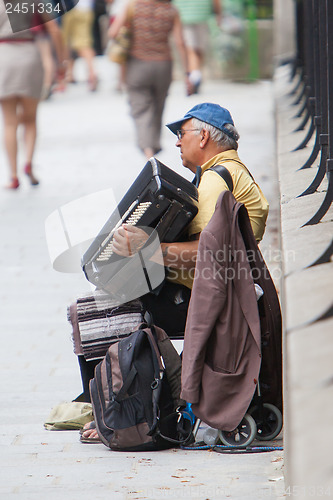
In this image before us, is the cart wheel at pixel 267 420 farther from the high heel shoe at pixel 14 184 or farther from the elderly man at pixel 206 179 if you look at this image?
the high heel shoe at pixel 14 184

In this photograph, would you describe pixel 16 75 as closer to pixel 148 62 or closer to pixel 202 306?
pixel 148 62

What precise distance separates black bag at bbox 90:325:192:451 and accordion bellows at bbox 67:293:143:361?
8.0 inches

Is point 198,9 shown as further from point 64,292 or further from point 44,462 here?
point 44,462

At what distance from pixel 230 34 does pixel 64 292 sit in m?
11.0

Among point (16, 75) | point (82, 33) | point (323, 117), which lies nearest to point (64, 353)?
point (323, 117)

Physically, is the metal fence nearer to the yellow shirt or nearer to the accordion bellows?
the yellow shirt

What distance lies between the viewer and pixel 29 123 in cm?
923

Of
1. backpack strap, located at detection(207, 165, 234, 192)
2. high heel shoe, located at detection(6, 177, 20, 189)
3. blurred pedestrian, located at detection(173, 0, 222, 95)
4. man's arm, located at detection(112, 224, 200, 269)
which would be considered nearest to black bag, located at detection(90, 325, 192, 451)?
man's arm, located at detection(112, 224, 200, 269)

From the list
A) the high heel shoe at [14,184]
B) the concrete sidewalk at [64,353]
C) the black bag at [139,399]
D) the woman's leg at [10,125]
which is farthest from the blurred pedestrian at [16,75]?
the black bag at [139,399]

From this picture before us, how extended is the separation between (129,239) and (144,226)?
3.4 inches

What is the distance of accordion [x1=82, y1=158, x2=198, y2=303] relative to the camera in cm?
384

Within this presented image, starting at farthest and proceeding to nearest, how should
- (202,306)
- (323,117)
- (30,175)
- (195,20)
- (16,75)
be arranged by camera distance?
(195,20) → (30,175) → (16,75) → (323,117) → (202,306)

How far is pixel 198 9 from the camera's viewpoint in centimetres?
1465

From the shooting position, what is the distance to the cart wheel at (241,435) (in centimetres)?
370
